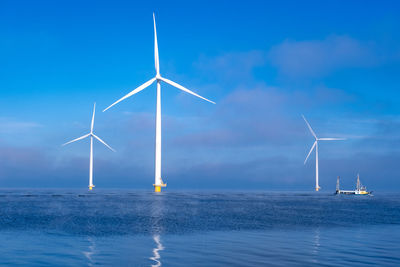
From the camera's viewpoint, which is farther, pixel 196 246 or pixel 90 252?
pixel 196 246

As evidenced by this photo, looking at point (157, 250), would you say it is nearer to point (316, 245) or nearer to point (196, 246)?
point (196, 246)

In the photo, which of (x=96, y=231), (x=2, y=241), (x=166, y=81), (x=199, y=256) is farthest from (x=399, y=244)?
(x=166, y=81)

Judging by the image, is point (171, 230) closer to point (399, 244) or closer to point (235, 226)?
point (235, 226)

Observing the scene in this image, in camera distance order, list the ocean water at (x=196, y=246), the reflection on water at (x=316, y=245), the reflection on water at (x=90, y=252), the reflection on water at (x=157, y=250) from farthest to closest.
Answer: the reflection on water at (x=316, y=245)
the ocean water at (x=196, y=246)
the reflection on water at (x=90, y=252)
the reflection on water at (x=157, y=250)

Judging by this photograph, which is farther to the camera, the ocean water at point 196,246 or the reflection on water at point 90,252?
the ocean water at point 196,246

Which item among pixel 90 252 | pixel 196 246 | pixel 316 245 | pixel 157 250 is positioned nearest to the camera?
pixel 90 252

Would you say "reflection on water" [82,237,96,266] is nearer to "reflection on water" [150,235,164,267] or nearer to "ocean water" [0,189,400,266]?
"ocean water" [0,189,400,266]

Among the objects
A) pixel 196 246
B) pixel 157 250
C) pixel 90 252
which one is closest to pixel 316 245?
pixel 196 246

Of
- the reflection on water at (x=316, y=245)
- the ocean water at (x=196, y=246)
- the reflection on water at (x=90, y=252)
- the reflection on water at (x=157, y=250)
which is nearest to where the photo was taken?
the reflection on water at (x=157, y=250)

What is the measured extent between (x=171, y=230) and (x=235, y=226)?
28.9ft

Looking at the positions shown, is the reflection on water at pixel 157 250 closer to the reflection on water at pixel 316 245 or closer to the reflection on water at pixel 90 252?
the reflection on water at pixel 90 252

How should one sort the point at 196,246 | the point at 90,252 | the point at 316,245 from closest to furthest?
the point at 90,252
the point at 196,246
the point at 316,245

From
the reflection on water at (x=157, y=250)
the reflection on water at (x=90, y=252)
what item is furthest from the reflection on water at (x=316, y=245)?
the reflection on water at (x=90, y=252)

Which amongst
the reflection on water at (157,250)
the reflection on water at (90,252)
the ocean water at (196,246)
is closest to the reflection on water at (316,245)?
the ocean water at (196,246)
